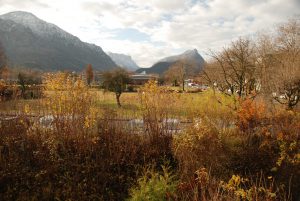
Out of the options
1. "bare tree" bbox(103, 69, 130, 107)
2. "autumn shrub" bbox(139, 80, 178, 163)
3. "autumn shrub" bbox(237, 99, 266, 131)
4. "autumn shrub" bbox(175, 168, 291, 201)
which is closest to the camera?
"autumn shrub" bbox(175, 168, 291, 201)

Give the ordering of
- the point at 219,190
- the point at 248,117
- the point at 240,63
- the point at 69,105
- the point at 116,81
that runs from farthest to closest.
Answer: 1. the point at 116,81
2. the point at 240,63
3. the point at 248,117
4. the point at 69,105
5. the point at 219,190

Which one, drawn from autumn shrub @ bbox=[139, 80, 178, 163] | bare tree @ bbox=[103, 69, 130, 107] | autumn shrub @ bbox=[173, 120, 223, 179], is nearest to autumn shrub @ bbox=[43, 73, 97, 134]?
autumn shrub @ bbox=[139, 80, 178, 163]

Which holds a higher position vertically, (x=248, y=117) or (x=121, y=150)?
(x=248, y=117)

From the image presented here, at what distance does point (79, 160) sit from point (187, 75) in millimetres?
57795

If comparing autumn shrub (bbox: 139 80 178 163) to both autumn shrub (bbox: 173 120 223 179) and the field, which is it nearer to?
the field

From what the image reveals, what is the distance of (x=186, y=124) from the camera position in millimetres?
10633

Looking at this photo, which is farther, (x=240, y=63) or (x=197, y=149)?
(x=240, y=63)

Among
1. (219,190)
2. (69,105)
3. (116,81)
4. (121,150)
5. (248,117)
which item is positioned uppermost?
(116,81)

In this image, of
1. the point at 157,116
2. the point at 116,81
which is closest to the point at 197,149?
the point at 157,116

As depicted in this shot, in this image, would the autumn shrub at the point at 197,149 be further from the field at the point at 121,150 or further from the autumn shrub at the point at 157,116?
the autumn shrub at the point at 157,116

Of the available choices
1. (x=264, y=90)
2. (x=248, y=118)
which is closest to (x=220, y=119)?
(x=248, y=118)

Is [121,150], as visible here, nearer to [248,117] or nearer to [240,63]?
[248,117]

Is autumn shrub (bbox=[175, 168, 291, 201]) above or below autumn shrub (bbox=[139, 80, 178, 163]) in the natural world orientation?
below

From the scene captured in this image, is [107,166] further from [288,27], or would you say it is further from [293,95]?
[288,27]
